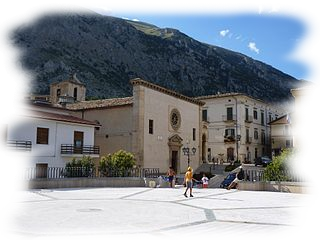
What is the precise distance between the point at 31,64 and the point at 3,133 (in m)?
66.2

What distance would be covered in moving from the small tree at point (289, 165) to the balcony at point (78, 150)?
17.2 metres

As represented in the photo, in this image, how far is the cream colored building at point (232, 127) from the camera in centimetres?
5472

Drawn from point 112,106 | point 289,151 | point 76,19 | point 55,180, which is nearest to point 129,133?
point 112,106

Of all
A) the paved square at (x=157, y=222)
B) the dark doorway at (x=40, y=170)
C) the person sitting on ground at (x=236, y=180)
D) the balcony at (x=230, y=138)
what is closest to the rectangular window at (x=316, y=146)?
the person sitting on ground at (x=236, y=180)

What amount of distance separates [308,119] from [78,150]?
20.4 meters

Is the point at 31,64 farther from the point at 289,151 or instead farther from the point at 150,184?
the point at 289,151

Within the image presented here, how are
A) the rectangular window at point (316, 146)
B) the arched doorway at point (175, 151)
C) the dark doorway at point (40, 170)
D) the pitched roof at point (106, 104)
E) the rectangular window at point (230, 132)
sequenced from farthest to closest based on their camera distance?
the rectangular window at point (230, 132), the arched doorway at point (175, 151), the pitched roof at point (106, 104), the rectangular window at point (316, 146), the dark doorway at point (40, 170)

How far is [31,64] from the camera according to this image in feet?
289

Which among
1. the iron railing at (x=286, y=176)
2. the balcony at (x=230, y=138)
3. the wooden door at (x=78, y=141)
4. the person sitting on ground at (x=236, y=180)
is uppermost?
the balcony at (x=230, y=138)

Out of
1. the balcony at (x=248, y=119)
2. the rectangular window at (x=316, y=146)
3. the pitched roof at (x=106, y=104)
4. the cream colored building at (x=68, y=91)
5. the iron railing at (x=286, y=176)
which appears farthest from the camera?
the balcony at (x=248, y=119)

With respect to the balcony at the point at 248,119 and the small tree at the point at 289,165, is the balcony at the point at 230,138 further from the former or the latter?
the small tree at the point at 289,165

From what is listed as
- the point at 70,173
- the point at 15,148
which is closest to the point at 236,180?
the point at 70,173

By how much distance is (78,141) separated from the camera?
32.8 meters

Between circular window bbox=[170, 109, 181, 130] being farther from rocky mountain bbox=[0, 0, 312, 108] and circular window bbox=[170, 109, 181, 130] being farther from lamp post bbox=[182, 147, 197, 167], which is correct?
rocky mountain bbox=[0, 0, 312, 108]
